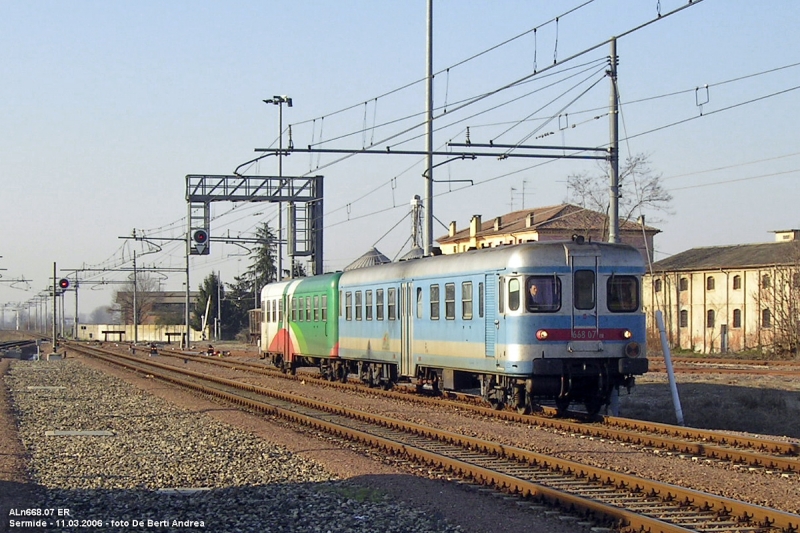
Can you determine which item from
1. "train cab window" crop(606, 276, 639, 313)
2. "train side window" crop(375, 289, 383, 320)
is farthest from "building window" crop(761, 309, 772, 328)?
"train cab window" crop(606, 276, 639, 313)

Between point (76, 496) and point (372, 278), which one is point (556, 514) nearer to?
point (76, 496)

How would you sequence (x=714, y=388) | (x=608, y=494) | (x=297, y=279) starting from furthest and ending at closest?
1. (x=297, y=279)
2. (x=714, y=388)
3. (x=608, y=494)

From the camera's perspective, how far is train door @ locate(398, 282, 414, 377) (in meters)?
22.2

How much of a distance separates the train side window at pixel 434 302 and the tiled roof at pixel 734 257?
31.0m

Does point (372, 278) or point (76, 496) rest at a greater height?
point (372, 278)

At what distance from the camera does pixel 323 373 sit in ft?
100

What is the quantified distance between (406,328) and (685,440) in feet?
28.8

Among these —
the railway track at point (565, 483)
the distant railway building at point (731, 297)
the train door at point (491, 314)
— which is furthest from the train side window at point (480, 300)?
the distant railway building at point (731, 297)

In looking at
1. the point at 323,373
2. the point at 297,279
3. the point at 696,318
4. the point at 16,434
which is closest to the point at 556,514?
the point at 16,434

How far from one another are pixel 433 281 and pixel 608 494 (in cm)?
1065

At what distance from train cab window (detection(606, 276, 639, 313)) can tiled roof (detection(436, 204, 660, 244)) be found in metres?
51.5

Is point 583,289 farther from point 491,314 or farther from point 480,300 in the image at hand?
point 480,300

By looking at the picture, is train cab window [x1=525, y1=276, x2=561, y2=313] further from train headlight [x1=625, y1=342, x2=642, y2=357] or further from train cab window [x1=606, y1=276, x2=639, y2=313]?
train headlight [x1=625, y1=342, x2=642, y2=357]

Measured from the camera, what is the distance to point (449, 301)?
19969 millimetres
